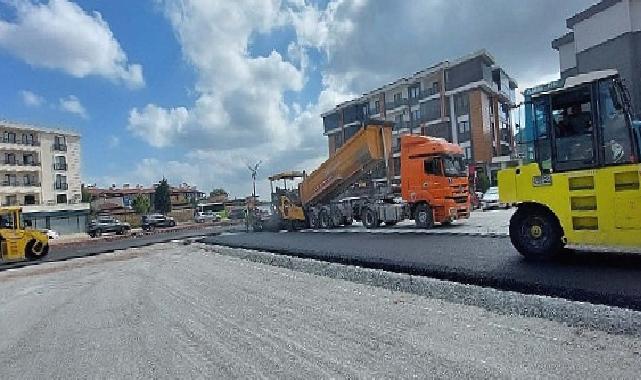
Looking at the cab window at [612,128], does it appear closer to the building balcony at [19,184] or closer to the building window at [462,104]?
Answer: the building window at [462,104]

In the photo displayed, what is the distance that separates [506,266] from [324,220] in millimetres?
14051

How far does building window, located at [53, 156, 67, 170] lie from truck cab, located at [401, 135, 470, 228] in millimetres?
57070

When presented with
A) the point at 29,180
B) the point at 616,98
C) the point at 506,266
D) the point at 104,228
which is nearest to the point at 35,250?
the point at 104,228

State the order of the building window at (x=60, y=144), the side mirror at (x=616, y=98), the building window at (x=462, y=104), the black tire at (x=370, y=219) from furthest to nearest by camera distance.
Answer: the building window at (x=60, y=144)
the building window at (x=462, y=104)
the black tire at (x=370, y=219)
the side mirror at (x=616, y=98)

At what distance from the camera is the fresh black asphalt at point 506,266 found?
5.02 m

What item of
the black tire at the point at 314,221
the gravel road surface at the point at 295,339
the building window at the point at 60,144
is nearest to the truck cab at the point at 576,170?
the gravel road surface at the point at 295,339

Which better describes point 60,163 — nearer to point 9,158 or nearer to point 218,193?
point 9,158

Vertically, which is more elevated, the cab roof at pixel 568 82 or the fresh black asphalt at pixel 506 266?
the cab roof at pixel 568 82

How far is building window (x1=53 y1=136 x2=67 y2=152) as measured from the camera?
5878 centimetres

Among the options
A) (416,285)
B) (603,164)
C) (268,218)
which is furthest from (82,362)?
(268,218)

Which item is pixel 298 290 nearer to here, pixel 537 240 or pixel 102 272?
pixel 537 240

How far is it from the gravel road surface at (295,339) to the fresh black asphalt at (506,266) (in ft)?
2.99

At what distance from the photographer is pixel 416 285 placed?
6203 millimetres

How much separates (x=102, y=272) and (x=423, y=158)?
1079 centimetres
